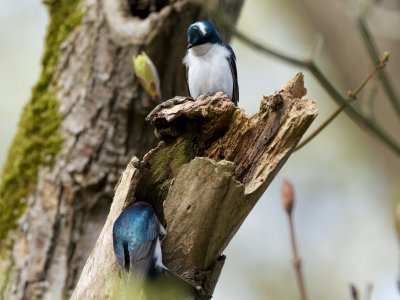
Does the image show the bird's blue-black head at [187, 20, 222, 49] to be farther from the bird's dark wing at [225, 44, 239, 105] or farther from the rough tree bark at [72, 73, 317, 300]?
the rough tree bark at [72, 73, 317, 300]

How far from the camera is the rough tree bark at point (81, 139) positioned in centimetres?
439

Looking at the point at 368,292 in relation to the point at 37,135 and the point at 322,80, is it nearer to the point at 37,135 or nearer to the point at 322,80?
the point at 322,80

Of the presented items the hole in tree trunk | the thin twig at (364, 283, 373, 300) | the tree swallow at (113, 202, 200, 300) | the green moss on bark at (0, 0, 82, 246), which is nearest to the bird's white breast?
the hole in tree trunk

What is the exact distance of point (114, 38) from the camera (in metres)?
4.54

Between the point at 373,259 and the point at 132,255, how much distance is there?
27.2ft

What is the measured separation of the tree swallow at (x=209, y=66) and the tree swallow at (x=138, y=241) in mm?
1345

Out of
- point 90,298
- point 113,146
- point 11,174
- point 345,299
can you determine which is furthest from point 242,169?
point 345,299

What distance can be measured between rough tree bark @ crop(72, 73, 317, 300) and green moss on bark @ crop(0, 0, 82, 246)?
1.21 meters

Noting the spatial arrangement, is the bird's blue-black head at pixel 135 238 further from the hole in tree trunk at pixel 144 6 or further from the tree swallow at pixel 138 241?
the hole in tree trunk at pixel 144 6

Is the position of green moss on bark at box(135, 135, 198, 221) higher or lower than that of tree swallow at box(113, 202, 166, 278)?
higher

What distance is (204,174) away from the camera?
3158 millimetres

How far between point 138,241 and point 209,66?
1514 millimetres

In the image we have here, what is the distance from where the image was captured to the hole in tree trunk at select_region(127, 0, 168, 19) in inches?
181

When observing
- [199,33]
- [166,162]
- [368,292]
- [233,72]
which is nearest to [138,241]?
[166,162]
